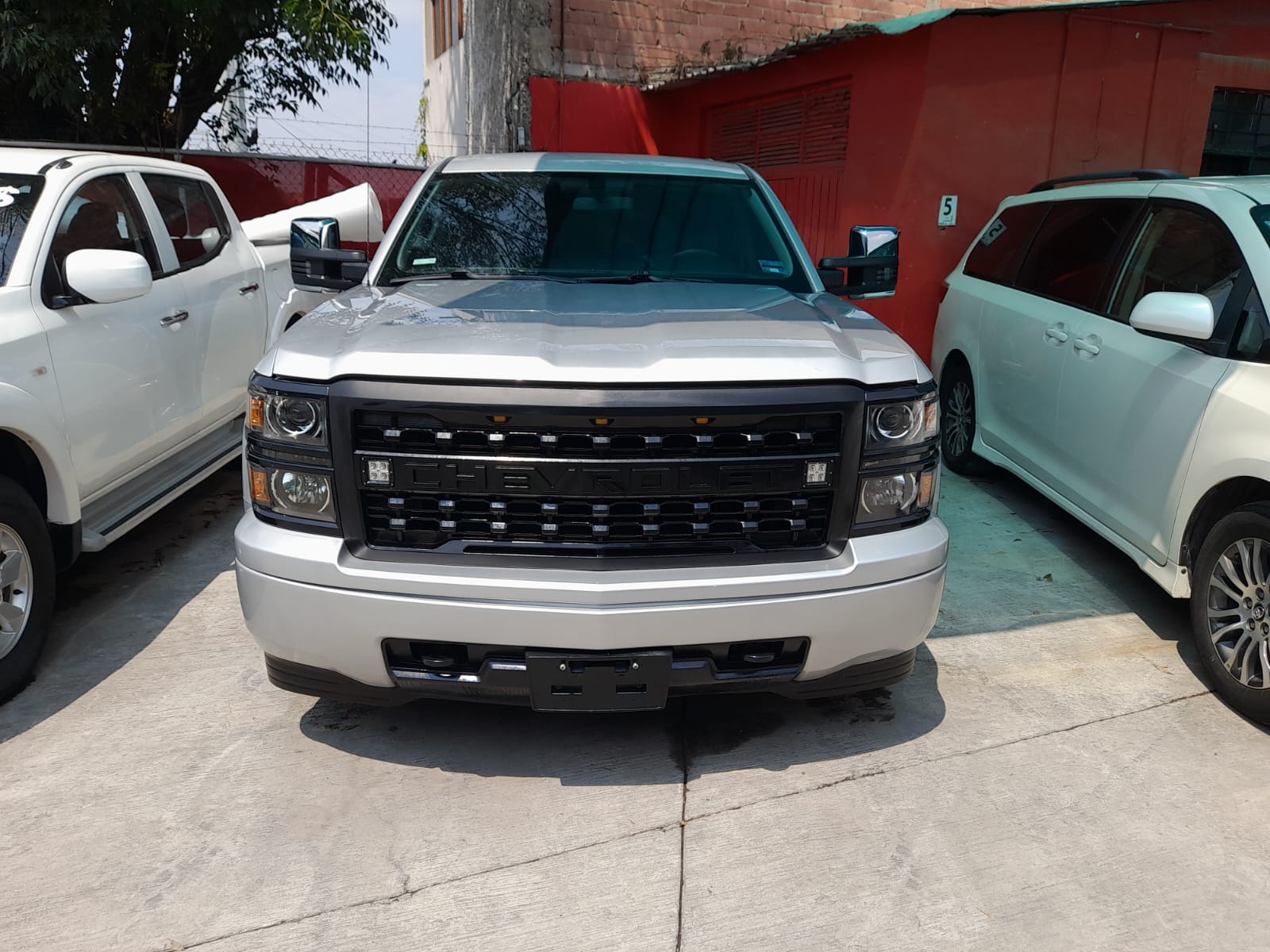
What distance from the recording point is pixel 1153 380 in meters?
3.97

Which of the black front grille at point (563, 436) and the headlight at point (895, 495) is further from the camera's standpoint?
the headlight at point (895, 495)

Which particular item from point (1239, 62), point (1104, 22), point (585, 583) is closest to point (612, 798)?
point (585, 583)

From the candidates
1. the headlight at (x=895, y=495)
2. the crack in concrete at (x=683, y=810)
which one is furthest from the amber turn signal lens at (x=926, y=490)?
the crack in concrete at (x=683, y=810)

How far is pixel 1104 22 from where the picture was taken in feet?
25.7

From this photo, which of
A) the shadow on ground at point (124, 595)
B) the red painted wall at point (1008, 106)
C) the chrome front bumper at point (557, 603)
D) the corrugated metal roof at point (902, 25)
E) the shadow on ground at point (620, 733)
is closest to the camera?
the chrome front bumper at point (557, 603)

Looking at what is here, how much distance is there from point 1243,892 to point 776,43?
11520 mm

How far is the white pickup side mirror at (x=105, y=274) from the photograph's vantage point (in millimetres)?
3773

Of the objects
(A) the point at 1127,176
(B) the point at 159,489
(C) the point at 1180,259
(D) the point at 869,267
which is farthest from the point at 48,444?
(A) the point at 1127,176

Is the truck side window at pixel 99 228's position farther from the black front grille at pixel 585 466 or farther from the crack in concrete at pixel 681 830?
the crack in concrete at pixel 681 830

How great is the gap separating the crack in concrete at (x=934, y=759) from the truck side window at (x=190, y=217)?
387cm

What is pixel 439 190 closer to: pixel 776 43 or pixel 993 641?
pixel 993 641

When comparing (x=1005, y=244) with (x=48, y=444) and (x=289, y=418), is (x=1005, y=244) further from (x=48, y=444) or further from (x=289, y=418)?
(x=48, y=444)

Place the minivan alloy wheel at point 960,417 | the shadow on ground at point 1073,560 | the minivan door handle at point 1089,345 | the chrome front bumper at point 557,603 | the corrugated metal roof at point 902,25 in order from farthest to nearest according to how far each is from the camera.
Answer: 1. the corrugated metal roof at point 902,25
2. the minivan alloy wheel at point 960,417
3. the minivan door handle at point 1089,345
4. the shadow on ground at point 1073,560
5. the chrome front bumper at point 557,603

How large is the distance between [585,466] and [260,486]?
0.95m
